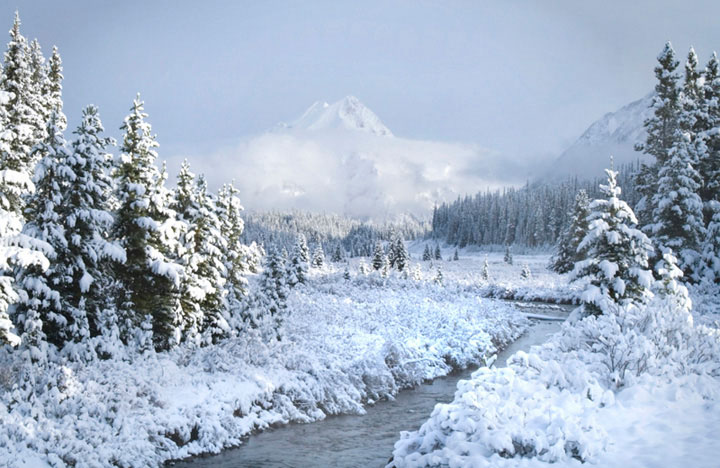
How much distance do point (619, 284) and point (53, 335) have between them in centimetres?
1980

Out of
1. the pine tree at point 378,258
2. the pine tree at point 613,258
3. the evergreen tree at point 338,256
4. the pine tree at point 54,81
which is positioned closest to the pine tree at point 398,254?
the pine tree at point 378,258

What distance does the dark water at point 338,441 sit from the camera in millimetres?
13125

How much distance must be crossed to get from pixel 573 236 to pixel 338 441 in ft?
195

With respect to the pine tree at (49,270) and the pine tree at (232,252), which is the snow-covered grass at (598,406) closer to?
the pine tree at (49,270)

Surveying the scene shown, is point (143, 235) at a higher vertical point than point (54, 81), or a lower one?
lower

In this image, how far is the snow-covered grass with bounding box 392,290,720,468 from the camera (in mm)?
7277

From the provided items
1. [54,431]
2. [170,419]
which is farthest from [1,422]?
[170,419]

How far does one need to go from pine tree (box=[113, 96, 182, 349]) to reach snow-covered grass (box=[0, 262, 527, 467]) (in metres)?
1.84

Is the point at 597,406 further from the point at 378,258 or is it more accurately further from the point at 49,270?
the point at 378,258

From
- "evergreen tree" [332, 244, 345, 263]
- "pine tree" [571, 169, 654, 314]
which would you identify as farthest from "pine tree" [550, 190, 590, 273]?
"evergreen tree" [332, 244, 345, 263]

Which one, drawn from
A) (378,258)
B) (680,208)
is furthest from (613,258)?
(378,258)

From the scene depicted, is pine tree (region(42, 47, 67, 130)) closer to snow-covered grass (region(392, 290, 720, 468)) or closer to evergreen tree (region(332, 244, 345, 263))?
snow-covered grass (region(392, 290, 720, 468))

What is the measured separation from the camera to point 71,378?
13.4 meters

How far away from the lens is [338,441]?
1484 centimetres
